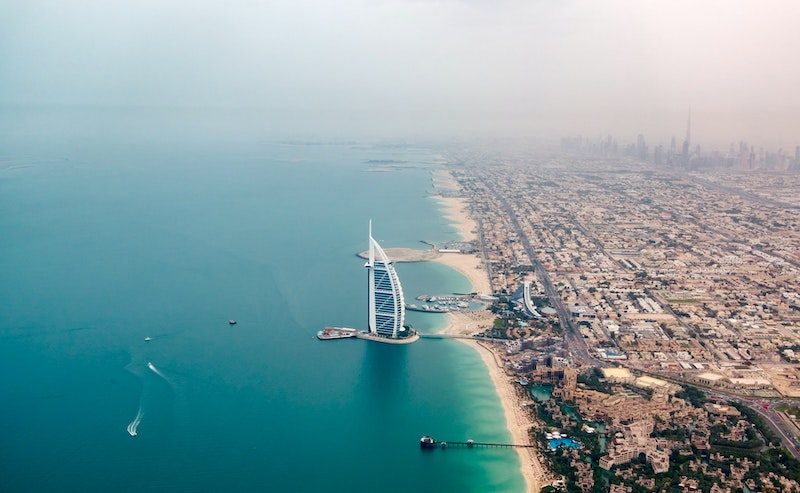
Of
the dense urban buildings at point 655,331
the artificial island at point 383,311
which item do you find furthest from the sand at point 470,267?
the artificial island at point 383,311

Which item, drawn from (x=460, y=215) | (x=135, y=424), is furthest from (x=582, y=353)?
(x=460, y=215)

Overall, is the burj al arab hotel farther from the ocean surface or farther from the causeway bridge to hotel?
the causeway bridge to hotel

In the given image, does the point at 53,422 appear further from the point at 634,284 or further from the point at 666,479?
the point at 634,284

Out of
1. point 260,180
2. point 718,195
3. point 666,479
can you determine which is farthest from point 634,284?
point 260,180

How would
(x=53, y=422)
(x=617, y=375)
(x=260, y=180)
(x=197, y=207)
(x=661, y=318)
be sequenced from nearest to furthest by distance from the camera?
(x=53, y=422), (x=617, y=375), (x=661, y=318), (x=197, y=207), (x=260, y=180)

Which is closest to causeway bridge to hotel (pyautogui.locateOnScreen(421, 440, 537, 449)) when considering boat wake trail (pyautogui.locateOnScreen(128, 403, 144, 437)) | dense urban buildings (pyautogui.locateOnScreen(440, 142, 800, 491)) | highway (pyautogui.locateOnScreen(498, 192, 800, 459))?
dense urban buildings (pyautogui.locateOnScreen(440, 142, 800, 491))
